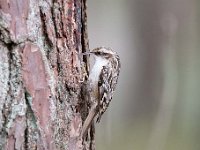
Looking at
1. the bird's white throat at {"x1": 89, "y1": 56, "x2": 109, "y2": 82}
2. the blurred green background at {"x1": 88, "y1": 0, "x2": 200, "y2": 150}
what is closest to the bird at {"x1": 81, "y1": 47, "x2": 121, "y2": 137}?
the bird's white throat at {"x1": 89, "y1": 56, "x2": 109, "y2": 82}

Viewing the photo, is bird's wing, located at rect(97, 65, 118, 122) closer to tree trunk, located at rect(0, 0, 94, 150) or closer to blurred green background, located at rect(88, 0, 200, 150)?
tree trunk, located at rect(0, 0, 94, 150)

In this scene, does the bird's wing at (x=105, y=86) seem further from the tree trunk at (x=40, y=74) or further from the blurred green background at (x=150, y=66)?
the blurred green background at (x=150, y=66)

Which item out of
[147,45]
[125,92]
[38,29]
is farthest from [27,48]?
[125,92]

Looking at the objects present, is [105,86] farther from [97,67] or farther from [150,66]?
[150,66]

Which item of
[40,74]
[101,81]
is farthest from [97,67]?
[40,74]

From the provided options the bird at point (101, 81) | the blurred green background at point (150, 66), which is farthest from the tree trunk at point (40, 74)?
the blurred green background at point (150, 66)
